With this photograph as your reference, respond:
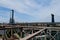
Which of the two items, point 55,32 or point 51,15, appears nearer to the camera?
point 55,32

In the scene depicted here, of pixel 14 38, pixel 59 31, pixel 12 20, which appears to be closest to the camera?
pixel 14 38

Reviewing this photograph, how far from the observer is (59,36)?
26.7ft

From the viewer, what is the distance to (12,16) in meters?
21.5

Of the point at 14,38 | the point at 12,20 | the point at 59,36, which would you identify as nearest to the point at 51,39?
the point at 59,36

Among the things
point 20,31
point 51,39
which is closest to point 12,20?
point 51,39

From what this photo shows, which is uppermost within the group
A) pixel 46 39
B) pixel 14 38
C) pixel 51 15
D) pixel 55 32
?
pixel 51 15

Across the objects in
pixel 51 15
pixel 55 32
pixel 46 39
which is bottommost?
pixel 46 39

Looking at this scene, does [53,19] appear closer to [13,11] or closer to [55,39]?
[13,11]

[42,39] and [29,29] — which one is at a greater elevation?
[29,29]

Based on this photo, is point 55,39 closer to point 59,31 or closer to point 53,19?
point 59,31

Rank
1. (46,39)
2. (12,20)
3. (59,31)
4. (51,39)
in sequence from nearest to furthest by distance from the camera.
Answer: (51,39) → (59,31) → (46,39) → (12,20)

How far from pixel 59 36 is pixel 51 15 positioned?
9.99 m

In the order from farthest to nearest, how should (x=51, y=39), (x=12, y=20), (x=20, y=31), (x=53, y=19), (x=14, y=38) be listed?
(x=12, y=20) < (x=53, y=19) < (x=51, y=39) < (x=20, y=31) < (x=14, y=38)

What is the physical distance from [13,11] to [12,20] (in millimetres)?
1917
